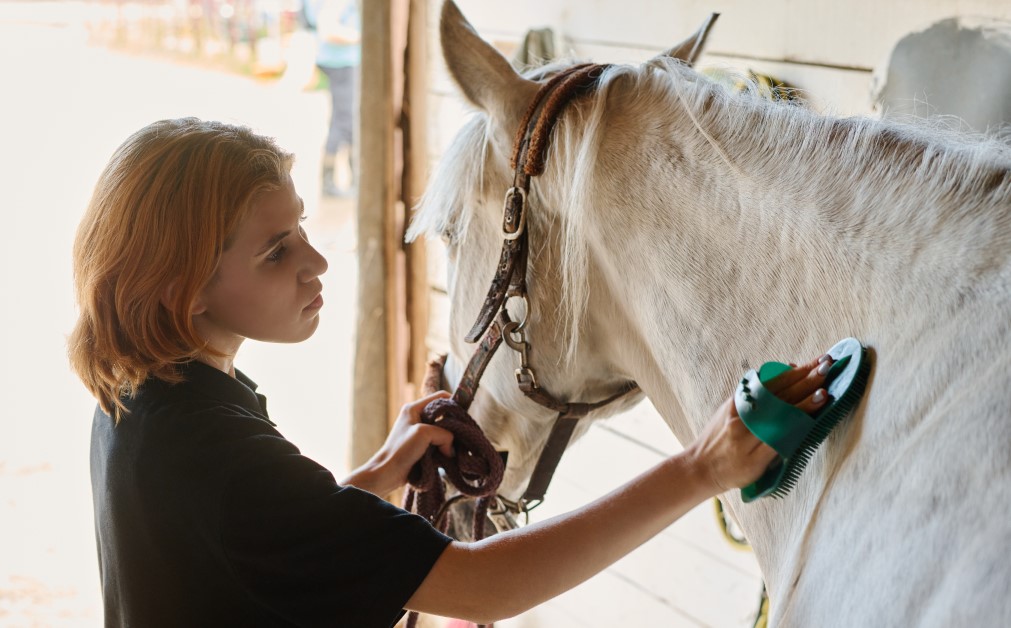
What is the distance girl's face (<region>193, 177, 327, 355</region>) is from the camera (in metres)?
0.77

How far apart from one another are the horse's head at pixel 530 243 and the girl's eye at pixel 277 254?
7.4 inches

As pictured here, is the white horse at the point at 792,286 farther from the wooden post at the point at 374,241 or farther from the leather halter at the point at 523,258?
the wooden post at the point at 374,241

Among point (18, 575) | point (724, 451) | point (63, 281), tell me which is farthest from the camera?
point (63, 281)

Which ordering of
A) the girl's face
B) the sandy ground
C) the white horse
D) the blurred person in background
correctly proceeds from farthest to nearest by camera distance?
the blurred person in background < the sandy ground < the girl's face < the white horse

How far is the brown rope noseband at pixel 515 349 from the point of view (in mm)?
793

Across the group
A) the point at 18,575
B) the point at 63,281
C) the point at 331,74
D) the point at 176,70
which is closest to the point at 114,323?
the point at 18,575

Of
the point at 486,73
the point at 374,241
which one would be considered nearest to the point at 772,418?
the point at 486,73

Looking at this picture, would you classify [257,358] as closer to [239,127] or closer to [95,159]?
[95,159]

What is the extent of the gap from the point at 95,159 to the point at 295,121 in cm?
143

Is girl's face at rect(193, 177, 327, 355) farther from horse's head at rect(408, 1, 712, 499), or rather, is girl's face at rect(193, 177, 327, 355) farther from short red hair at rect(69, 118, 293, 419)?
horse's head at rect(408, 1, 712, 499)

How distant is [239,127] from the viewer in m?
0.81

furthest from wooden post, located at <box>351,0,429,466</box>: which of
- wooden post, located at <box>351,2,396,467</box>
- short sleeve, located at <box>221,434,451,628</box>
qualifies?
short sleeve, located at <box>221,434,451,628</box>

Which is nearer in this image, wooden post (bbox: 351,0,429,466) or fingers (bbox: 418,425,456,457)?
fingers (bbox: 418,425,456,457)

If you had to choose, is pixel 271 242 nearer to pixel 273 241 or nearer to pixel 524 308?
pixel 273 241
